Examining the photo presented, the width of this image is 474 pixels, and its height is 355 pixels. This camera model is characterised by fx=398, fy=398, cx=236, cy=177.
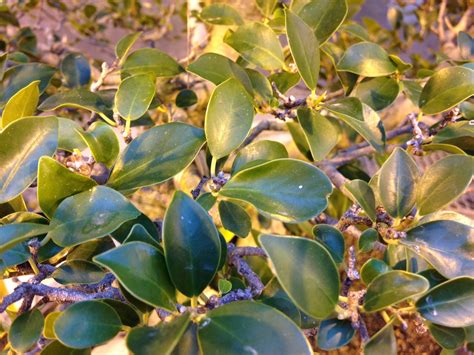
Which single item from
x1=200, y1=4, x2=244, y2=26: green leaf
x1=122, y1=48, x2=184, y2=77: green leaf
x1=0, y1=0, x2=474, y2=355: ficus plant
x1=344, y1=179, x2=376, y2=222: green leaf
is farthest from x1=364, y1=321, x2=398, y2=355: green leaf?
x1=200, y1=4, x2=244, y2=26: green leaf

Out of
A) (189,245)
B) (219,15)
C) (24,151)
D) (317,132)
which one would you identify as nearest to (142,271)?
(189,245)

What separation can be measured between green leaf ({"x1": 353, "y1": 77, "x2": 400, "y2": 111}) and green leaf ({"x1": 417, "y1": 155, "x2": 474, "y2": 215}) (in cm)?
21

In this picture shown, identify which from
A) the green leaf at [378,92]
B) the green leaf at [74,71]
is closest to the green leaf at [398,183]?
the green leaf at [378,92]

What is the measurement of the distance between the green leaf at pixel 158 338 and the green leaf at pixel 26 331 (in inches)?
5.4

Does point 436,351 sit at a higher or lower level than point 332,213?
lower

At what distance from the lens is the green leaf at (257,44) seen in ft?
1.77

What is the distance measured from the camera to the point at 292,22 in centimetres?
42

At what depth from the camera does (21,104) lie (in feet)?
1.29

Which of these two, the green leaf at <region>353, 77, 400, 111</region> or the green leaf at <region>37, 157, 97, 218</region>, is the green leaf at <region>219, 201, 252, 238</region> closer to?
the green leaf at <region>37, 157, 97, 218</region>

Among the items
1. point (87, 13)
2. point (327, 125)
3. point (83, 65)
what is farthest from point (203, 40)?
point (327, 125)

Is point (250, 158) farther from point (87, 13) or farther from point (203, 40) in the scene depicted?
point (87, 13)

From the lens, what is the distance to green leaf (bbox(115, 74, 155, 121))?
0.46 meters

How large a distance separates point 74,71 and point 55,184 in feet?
1.53

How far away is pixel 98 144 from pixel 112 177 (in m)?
0.04
